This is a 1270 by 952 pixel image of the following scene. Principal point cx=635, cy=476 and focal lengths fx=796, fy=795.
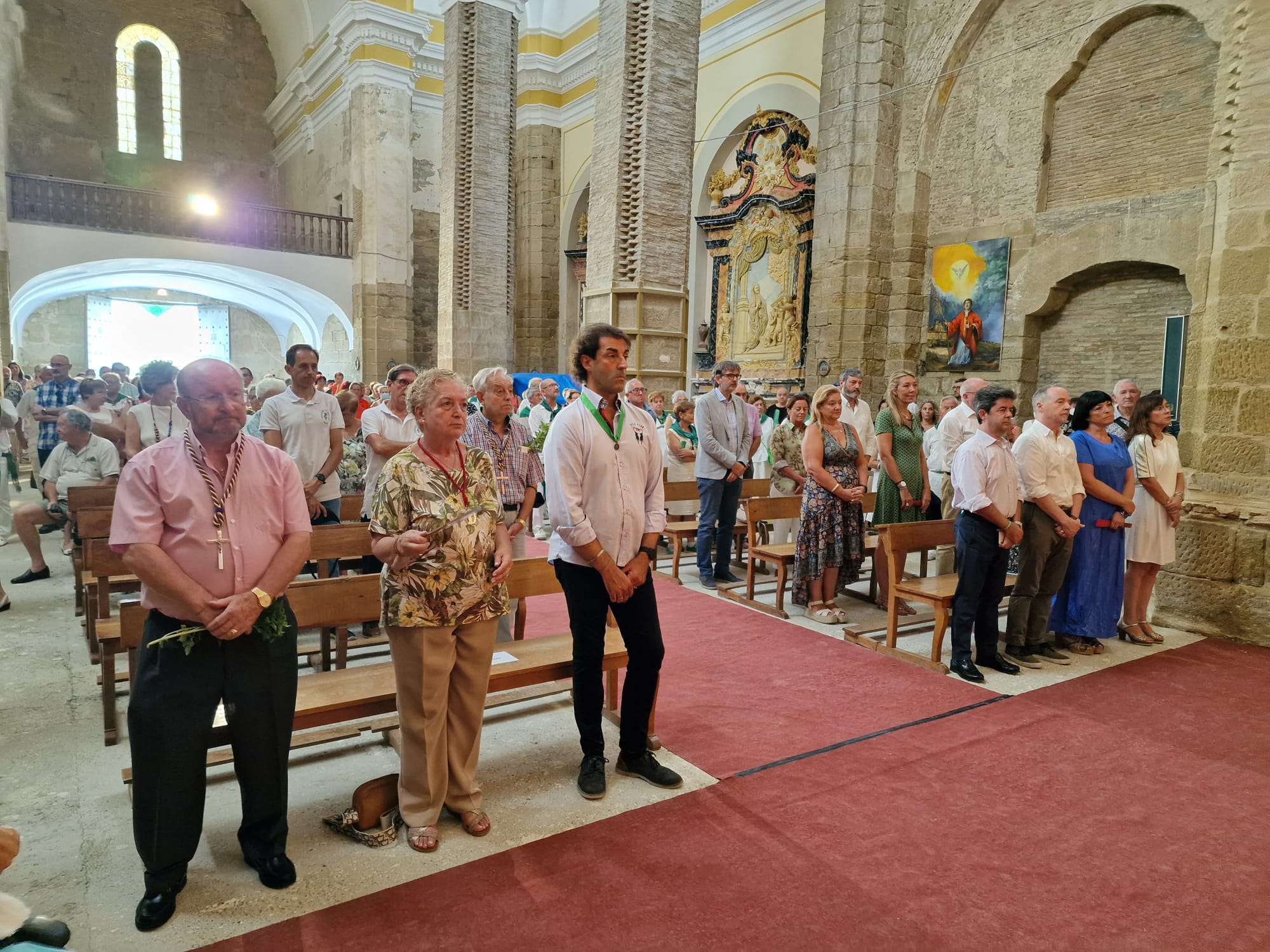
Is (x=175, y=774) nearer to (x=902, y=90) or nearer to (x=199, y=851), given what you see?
(x=199, y=851)

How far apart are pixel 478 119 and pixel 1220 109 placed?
882 cm

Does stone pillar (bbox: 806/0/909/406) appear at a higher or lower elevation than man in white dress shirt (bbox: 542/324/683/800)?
higher

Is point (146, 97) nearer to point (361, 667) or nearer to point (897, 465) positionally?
point (897, 465)

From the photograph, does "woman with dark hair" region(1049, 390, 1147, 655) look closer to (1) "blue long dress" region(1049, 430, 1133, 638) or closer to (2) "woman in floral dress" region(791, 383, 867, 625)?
(1) "blue long dress" region(1049, 430, 1133, 638)

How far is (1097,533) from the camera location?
4875 mm

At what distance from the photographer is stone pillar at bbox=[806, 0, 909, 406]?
965 centimetres

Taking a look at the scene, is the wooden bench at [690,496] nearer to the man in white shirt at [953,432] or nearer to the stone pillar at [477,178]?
the man in white shirt at [953,432]

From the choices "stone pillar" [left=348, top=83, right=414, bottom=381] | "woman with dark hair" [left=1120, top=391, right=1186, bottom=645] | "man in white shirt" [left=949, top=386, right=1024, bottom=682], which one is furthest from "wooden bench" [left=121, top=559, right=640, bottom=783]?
"stone pillar" [left=348, top=83, right=414, bottom=381]

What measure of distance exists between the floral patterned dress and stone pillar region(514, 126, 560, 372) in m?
12.1

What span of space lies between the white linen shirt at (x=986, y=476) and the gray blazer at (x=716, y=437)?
7.12ft

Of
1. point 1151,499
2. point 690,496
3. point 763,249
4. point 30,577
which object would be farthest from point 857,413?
point 30,577

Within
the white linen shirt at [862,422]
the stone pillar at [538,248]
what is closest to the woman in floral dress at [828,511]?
the white linen shirt at [862,422]

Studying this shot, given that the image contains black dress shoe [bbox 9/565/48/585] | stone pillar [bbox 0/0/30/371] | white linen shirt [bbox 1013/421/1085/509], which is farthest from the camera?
stone pillar [bbox 0/0/30/371]

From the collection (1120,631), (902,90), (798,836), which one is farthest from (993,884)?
(902,90)
